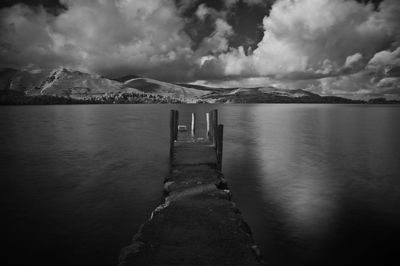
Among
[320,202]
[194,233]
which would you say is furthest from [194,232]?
[320,202]

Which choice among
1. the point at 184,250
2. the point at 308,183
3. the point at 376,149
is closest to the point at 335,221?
the point at 308,183

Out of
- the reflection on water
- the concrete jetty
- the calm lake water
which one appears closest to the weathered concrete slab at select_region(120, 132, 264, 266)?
the concrete jetty

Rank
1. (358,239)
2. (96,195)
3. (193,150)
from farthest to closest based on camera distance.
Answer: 1. (193,150)
2. (96,195)
3. (358,239)

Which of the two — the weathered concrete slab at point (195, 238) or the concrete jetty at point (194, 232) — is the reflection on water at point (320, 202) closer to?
the concrete jetty at point (194, 232)

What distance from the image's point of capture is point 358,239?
1153cm

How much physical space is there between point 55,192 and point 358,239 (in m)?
16.8

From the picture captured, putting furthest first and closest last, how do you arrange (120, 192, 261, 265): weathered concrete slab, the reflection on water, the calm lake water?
the reflection on water, the calm lake water, (120, 192, 261, 265): weathered concrete slab

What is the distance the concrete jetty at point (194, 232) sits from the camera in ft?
23.6

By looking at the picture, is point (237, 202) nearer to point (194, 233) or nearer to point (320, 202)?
point (320, 202)

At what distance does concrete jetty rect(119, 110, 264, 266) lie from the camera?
23.6ft

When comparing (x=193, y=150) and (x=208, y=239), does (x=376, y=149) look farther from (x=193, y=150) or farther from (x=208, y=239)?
(x=208, y=239)

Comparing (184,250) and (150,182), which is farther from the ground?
(184,250)

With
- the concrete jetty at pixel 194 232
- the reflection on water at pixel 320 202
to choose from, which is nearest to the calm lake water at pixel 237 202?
the reflection on water at pixel 320 202

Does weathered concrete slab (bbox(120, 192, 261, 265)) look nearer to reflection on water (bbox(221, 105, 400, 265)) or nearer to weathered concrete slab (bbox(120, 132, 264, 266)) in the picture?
weathered concrete slab (bbox(120, 132, 264, 266))
